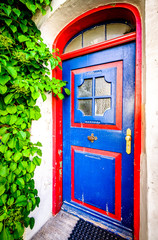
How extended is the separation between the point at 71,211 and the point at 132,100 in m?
1.61

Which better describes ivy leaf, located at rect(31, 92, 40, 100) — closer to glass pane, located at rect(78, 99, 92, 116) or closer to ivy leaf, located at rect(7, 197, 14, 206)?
glass pane, located at rect(78, 99, 92, 116)

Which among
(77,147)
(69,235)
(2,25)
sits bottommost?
(69,235)

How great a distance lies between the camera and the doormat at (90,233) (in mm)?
1279

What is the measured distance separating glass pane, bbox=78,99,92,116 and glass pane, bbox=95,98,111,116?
0.27 feet

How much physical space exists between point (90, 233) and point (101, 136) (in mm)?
1080

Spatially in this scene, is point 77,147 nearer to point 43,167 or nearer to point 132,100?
point 43,167

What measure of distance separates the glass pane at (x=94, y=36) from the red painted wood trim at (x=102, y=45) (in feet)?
0.41

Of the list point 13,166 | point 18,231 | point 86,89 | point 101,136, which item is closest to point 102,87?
point 86,89

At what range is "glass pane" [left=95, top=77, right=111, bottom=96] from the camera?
1.37 m

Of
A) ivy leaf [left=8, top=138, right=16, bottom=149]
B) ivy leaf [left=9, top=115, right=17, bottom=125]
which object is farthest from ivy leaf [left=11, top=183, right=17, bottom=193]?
ivy leaf [left=9, top=115, right=17, bottom=125]

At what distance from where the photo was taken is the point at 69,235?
4.33ft

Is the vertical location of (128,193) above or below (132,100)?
below

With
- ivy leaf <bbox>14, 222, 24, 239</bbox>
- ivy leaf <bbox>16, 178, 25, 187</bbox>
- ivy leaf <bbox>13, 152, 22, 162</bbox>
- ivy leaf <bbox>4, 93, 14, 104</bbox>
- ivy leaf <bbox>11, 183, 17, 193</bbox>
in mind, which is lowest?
ivy leaf <bbox>14, 222, 24, 239</bbox>

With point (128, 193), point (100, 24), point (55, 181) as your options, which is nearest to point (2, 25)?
point (100, 24)
